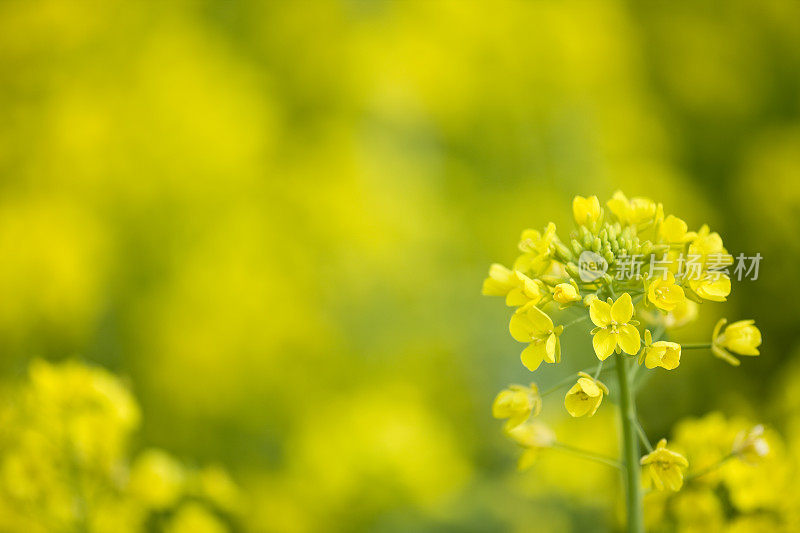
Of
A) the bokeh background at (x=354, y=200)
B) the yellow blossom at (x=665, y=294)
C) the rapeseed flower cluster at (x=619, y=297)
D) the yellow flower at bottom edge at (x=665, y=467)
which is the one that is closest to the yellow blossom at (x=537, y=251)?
the rapeseed flower cluster at (x=619, y=297)

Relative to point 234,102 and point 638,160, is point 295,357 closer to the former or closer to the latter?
point 234,102

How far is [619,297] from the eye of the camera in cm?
63

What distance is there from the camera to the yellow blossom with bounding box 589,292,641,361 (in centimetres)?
58

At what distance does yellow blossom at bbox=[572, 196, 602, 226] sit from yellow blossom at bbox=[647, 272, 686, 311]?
0.11 m

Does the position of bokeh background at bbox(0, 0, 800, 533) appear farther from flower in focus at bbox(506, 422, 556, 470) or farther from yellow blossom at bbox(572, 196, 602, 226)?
yellow blossom at bbox(572, 196, 602, 226)

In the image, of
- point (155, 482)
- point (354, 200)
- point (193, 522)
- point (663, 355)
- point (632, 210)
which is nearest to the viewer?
point (663, 355)

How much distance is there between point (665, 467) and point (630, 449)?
0.04 metres

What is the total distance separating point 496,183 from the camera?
8.68ft

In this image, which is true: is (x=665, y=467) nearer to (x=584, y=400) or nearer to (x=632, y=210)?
(x=584, y=400)

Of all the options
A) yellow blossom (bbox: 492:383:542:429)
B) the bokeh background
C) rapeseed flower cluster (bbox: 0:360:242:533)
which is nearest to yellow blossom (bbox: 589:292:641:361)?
yellow blossom (bbox: 492:383:542:429)

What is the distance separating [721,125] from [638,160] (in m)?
0.34

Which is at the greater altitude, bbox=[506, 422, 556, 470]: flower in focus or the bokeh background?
the bokeh background

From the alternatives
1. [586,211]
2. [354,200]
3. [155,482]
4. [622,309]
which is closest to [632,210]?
[586,211]

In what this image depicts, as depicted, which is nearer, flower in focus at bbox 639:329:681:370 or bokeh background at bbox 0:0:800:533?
flower in focus at bbox 639:329:681:370
